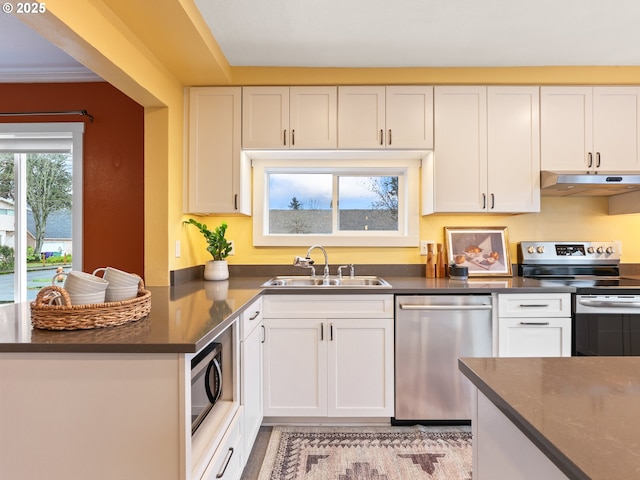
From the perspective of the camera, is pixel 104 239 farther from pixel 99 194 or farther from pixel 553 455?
pixel 553 455

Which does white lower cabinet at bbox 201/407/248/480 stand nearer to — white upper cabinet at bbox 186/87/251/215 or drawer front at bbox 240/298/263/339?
drawer front at bbox 240/298/263/339

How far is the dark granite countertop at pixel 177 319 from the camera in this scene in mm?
1098

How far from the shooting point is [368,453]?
82.2 inches

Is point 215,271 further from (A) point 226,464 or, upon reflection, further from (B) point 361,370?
(A) point 226,464

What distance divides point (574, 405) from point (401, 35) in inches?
87.2

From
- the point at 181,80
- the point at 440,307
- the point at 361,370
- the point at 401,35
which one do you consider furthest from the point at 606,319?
the point at 181,80

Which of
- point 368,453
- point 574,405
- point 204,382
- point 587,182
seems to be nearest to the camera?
point 574,405

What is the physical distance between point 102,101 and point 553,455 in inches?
132

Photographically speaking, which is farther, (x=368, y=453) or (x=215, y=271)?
(x=215, y=271)

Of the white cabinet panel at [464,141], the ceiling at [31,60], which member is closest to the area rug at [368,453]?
the white cabinet panel at [464,141]

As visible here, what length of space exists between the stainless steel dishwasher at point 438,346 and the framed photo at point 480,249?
62 centimetres

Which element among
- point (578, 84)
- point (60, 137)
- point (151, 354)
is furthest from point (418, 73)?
point (60, 137)

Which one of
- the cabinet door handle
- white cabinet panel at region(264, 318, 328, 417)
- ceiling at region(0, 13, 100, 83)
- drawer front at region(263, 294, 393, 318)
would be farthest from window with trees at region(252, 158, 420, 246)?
the cabinet door handle

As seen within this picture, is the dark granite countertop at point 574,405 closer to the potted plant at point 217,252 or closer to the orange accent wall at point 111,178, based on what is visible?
the potted plant at point 217,252
